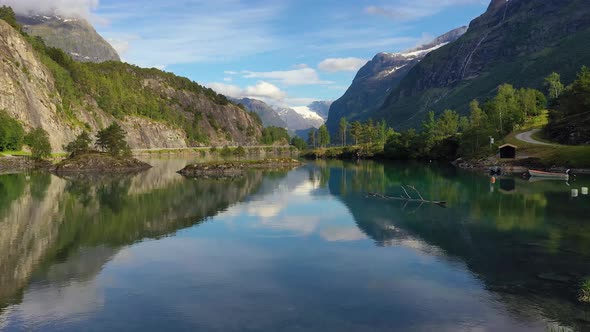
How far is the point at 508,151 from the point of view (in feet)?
458

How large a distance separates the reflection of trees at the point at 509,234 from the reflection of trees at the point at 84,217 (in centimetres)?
2286

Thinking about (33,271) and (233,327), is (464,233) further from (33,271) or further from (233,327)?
(33,271)

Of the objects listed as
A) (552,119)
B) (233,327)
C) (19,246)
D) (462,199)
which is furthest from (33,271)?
(552,119)

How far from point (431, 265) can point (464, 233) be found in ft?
43.4

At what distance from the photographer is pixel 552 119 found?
517ft

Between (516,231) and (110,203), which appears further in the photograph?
(110,203)

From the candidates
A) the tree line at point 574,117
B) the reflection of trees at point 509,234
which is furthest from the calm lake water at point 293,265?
the tree line at point 574,117

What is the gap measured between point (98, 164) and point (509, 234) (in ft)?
406

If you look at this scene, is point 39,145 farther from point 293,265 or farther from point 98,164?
point 293,265

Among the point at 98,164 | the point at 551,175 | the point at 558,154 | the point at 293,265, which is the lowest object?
the point at 293,265

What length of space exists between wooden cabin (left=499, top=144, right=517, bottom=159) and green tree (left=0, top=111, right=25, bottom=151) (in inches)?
6007

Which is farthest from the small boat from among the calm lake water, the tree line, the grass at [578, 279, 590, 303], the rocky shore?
the grass at [578, 279, 590, 303]

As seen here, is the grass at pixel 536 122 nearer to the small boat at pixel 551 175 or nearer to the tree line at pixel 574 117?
the tree line at pixel 574 117

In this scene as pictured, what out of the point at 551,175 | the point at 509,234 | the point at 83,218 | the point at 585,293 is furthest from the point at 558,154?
the point at 83,218
